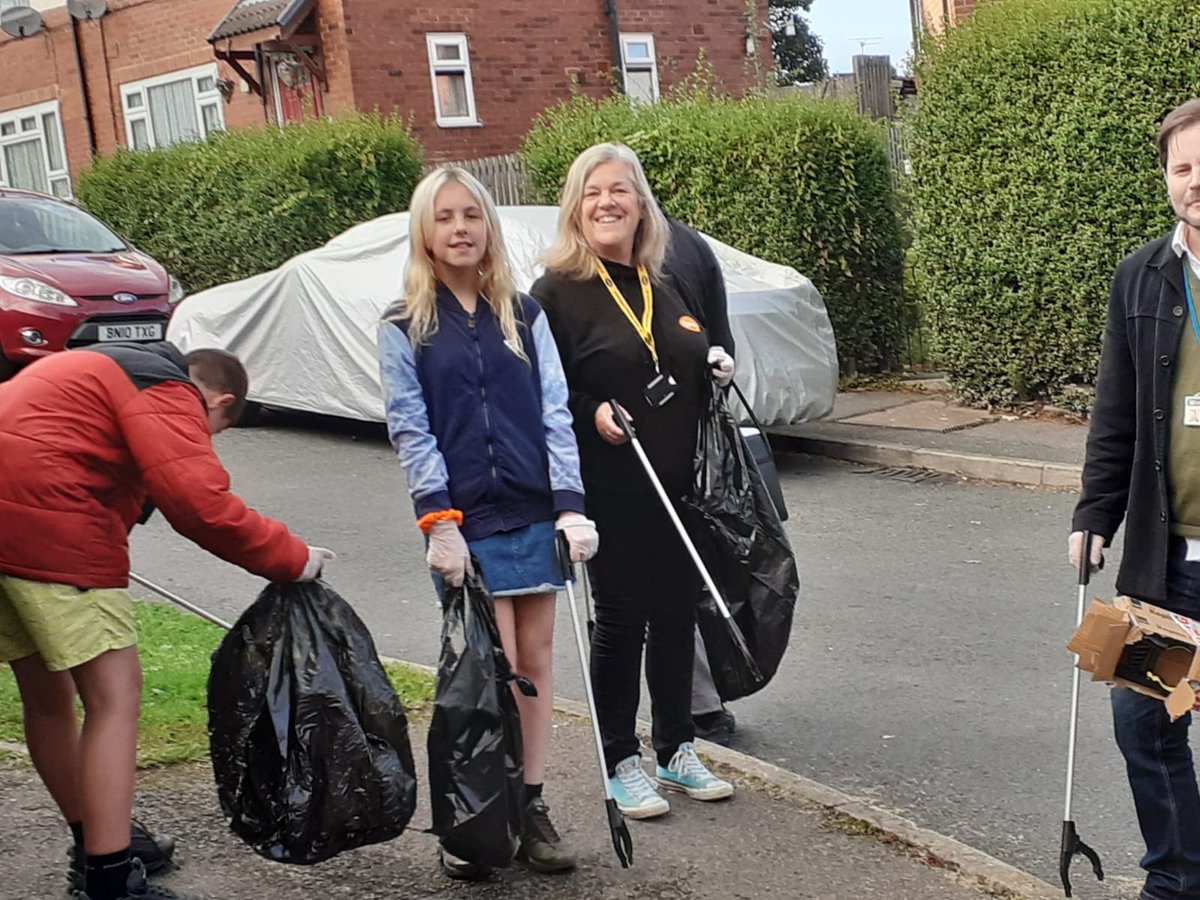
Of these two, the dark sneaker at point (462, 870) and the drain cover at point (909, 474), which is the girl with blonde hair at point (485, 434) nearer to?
the dark sneaker at point (462, 870)

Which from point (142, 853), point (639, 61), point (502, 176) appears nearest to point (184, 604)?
point (142, 853)

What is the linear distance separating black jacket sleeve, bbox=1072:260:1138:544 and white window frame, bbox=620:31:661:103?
1974cm

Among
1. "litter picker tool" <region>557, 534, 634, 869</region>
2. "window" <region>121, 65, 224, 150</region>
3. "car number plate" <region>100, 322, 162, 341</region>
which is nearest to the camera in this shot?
"litter picker tool" <region>557, 534, 634, 869</region>

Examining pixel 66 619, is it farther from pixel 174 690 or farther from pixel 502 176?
pixel 502 176

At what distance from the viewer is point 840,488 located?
10.3 m

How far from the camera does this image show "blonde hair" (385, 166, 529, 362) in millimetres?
4352

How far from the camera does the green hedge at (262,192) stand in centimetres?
1552

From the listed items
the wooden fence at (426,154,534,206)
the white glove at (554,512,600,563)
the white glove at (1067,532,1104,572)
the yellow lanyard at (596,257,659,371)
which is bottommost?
the white glove at (1067,532,1104,572)

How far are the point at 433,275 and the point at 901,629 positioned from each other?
344cm

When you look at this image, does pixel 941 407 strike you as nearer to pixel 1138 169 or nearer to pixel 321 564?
pixel 1138 169

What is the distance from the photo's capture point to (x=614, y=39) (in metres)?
23.3

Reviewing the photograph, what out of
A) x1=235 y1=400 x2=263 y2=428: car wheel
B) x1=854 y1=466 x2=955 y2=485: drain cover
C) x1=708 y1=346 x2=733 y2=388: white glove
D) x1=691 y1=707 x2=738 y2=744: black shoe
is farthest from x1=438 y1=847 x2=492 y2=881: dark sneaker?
x1=235 y1=400 x2=263 y2=428: car wheel

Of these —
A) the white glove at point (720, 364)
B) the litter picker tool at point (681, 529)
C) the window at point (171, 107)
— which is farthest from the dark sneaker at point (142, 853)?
the window at point (171, 107)

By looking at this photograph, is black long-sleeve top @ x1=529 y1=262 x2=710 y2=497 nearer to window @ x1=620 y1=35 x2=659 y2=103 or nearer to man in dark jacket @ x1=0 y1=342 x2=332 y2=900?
man in dark jacket @ x1=0 y1=342 x2=332 y2=900
